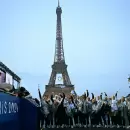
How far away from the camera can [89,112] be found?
1730 centimetres

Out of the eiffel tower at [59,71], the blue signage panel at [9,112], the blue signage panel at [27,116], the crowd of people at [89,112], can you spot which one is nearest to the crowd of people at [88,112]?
the crowd of people at [89,112]

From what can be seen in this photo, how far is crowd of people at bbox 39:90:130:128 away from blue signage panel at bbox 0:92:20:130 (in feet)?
32.2

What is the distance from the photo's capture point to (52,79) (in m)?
84.6

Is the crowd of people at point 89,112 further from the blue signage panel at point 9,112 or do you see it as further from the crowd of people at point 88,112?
the blue signage panel at point 9,112

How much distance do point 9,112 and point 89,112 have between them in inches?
473

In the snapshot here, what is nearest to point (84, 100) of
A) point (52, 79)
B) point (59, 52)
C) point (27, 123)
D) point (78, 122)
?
point (78, 122)

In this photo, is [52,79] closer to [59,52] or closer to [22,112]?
[59,52]

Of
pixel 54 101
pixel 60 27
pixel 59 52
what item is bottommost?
pixel 54 101

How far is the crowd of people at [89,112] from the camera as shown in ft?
53.8

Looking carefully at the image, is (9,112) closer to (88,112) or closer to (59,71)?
(88,112)

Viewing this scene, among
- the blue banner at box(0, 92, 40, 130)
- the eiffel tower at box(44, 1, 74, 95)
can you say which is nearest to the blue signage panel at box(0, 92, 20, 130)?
the blue banner at box(0, 92, 40, 130)

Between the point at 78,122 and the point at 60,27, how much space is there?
79886 millimetres

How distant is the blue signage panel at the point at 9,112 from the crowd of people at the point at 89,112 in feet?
32.2

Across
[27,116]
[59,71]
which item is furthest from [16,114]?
[59,71]
